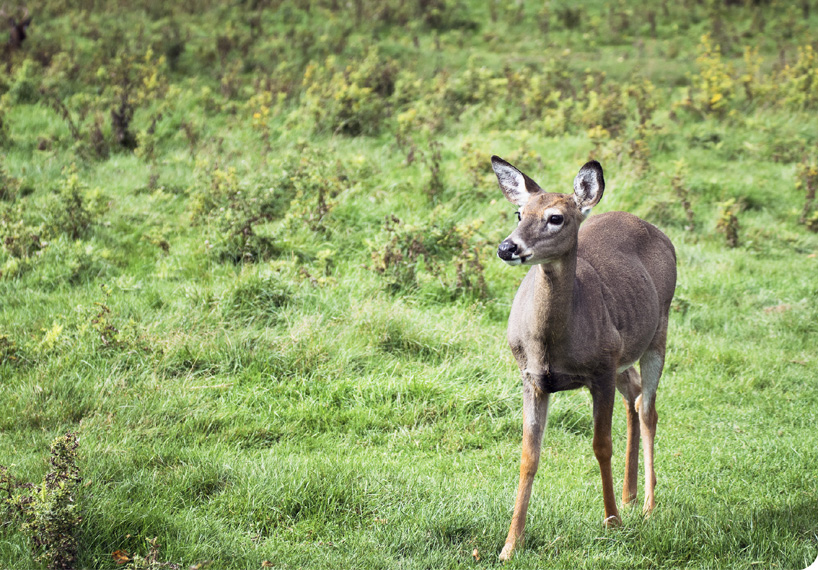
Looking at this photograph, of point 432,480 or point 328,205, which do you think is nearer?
point 432,480

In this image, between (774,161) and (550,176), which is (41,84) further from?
(774,161)

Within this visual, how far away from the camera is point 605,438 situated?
425 centimetres

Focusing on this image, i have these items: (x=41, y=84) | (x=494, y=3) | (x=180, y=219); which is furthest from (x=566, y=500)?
(x=494, y=3)

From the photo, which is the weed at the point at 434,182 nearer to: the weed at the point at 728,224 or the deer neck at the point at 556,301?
the weed at the point at 728,224

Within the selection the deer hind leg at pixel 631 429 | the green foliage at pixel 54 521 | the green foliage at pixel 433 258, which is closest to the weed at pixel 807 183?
A: the green foliage at pixel 433 258

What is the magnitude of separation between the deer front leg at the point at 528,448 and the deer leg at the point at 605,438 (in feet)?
0.92

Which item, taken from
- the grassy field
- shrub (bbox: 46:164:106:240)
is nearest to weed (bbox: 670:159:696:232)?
the grassy field

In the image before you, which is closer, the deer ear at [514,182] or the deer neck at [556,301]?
the deer neck at [556,301]

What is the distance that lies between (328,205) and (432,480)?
4.42 m

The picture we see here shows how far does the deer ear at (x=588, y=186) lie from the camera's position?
407 cm

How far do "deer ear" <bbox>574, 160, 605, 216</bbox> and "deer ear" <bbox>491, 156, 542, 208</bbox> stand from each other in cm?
24

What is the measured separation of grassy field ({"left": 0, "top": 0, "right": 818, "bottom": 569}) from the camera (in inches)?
169

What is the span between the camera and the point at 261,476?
183 inches

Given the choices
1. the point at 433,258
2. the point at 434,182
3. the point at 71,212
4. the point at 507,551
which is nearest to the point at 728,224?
the point at 434,182
